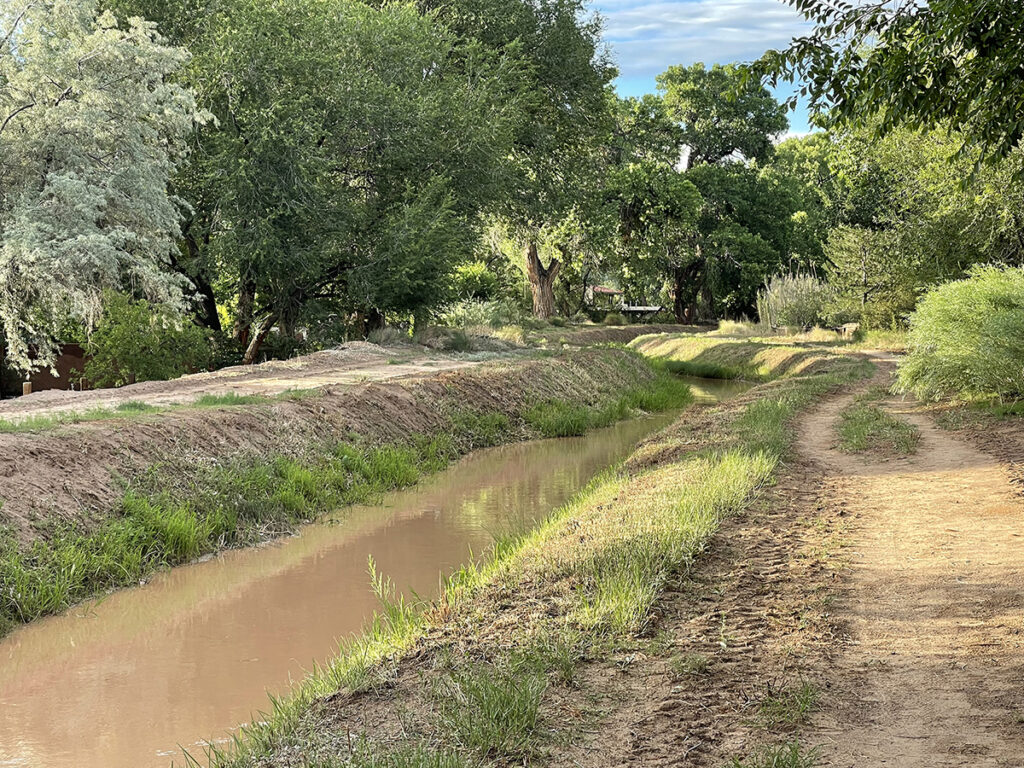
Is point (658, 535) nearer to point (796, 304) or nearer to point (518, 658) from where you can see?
point (518, 658)

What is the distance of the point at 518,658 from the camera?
6.05 metres

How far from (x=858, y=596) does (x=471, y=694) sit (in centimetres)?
332

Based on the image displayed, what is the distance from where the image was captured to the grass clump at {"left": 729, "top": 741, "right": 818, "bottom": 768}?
14.5 feet

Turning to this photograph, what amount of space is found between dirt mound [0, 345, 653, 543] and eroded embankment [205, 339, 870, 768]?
4.26 m

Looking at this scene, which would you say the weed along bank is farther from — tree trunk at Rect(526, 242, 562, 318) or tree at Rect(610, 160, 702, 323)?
tree trunk at Rect(526, 242, 562, 318)

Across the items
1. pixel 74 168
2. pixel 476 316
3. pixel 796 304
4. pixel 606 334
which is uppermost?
pixel 74 168

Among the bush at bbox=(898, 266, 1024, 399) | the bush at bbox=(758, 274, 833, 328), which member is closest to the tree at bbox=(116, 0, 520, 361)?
the bush at bbox=(898, 266, 1024, 399)

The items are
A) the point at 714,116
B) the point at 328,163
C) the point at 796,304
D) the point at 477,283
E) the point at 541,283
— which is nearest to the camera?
the point at 328,163

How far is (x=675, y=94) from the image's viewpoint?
60250 mm

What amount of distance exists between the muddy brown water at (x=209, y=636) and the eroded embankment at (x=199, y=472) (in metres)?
0.37

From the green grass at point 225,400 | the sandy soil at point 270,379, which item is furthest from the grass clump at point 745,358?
the green grass at point 225,400

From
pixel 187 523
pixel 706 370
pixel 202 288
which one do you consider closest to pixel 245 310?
pixel 202 288

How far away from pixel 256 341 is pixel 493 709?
22.9m

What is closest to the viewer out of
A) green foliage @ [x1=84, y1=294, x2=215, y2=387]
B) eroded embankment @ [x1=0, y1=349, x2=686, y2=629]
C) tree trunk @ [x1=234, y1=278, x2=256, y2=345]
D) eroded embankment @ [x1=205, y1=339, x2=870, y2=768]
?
eroded embankment @ [x1=205, y1=339, x2=870, y2=768]
